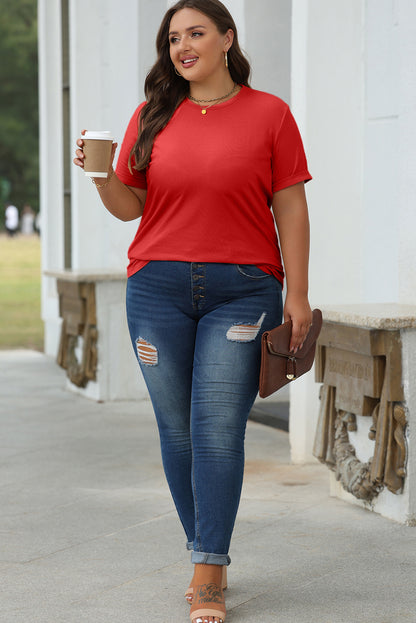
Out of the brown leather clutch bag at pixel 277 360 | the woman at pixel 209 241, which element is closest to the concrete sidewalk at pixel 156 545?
the woman at pixel 209 241

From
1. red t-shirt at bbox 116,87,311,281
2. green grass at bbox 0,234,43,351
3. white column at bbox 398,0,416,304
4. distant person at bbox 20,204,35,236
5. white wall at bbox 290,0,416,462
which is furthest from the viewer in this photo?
A: distant person at bbox 20,204,35,236

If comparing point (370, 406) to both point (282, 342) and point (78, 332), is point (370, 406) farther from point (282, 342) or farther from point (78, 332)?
point (78, 332)

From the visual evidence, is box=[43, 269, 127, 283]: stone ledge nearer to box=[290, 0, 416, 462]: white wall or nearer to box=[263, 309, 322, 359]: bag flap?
box=[290, 0, 416, 462]: white wall

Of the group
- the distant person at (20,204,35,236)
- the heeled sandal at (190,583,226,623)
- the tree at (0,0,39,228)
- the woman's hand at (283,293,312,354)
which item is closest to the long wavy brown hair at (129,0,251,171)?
the woman's hand at (283,293,312,354)

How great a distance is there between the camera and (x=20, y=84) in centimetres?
5969

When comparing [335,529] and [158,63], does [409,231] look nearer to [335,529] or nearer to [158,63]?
[335,529]

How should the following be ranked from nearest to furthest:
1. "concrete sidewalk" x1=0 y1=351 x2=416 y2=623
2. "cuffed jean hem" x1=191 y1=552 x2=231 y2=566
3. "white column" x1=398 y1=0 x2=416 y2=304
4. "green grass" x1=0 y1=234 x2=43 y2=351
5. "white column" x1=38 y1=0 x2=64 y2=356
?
"cuffed jean hem" x1=191 y1=552 x2=231 y2=566
"concrete sidewalk" x1=0 y1=351 x2=416 y2=623
"white column" x1=398 y1=0 x2=416 y2=304
"white column" x1=38 y1=0 x2=64 y2=356
"green grass" x1=0 y1=234 x2=43 y2=351

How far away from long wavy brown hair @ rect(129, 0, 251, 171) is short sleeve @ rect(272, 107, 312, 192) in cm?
26

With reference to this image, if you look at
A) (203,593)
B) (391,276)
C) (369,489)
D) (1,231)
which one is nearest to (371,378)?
(369,489)

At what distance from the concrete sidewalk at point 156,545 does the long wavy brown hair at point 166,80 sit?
1.49m

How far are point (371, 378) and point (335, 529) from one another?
2.15 ft

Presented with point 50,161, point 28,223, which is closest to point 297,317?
point 50,161

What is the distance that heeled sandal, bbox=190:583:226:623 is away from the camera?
11.0 ft

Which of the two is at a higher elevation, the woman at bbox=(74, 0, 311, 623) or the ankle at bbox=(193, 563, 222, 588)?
the woman at bbox=(74, 0, 311, 623)
